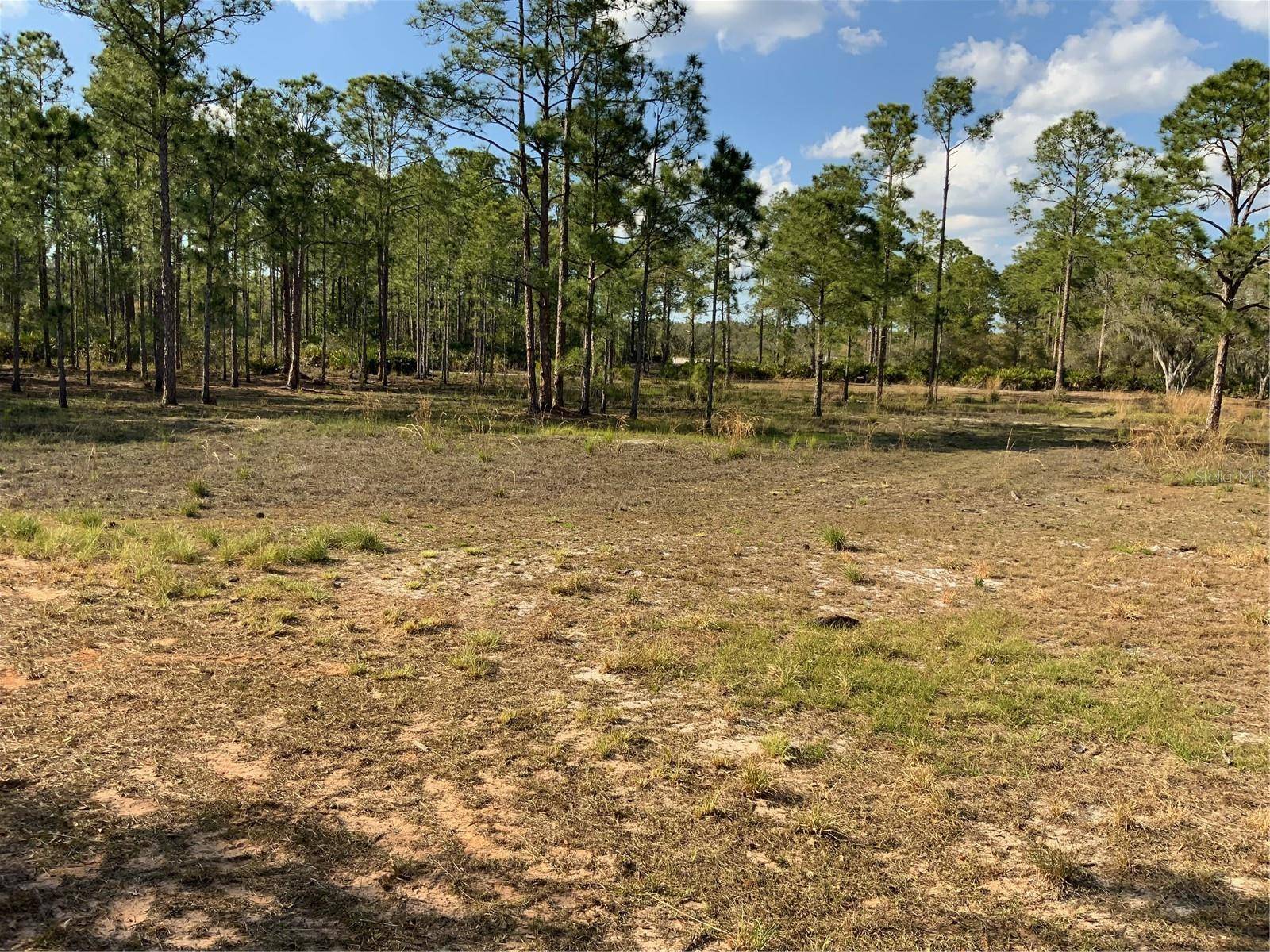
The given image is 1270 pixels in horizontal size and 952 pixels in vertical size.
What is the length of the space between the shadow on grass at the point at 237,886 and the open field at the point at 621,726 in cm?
2

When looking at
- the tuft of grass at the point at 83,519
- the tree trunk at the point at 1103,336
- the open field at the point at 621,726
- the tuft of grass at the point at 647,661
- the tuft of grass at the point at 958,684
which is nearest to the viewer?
the open field at the point at 621,726

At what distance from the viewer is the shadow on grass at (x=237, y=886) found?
2838 mm

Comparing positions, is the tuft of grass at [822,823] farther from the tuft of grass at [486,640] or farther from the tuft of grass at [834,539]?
the tuft of grass at [834,539]

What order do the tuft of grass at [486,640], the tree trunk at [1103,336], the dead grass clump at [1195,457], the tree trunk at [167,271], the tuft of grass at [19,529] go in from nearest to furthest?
the tuft of grass at [486,640], the tuft of grass at [19,529], the dead grass clump at [1195,457], the tree trunk at [167,271], the tree trunk at [1103,336]

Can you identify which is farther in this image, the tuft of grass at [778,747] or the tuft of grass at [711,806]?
the tuft of grass at [778,747]

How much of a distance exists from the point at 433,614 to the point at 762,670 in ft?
9.74

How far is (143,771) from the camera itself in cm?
398

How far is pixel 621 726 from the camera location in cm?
477

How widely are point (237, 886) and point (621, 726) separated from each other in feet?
7.54

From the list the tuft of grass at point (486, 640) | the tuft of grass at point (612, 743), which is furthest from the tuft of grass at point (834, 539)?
the tuft of grass at point (612, 743)

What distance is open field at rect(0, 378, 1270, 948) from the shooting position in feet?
10.2

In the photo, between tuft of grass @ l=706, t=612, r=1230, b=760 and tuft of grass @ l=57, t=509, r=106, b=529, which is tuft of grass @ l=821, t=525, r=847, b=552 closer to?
tuft of grass @ l=706, t=612, r=1230, b=760

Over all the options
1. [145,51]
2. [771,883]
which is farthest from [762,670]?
[145,51]

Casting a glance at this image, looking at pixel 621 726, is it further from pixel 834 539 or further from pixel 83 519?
pixel 83 519
